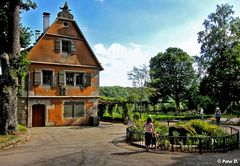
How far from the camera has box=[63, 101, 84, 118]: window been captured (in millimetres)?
27608

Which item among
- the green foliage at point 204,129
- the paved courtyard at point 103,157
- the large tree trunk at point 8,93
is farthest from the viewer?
the large tree trunk at point 8,93

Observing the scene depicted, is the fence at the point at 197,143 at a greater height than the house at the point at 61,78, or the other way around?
the house at the point at 61,78

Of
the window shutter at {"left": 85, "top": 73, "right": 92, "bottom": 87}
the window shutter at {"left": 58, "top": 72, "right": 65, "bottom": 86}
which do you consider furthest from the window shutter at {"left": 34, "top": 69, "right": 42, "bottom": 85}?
the window shutter at {"left": 85, "top": 73, "right": 92, "bottom": 87}

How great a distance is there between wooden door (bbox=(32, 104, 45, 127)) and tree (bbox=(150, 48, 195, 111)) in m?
34.1

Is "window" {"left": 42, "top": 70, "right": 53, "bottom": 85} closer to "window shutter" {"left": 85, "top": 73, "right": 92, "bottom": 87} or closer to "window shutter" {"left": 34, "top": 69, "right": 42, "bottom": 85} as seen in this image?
"window shutter" {"left": 34, "top": 69, "right": 42, "bottom": 85}

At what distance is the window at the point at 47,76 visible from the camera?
86.6 ft

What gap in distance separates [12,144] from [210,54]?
37303mm

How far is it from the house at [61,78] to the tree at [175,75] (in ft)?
96.9

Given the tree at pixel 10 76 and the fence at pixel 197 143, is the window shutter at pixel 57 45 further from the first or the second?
the fence at pixel 197 143

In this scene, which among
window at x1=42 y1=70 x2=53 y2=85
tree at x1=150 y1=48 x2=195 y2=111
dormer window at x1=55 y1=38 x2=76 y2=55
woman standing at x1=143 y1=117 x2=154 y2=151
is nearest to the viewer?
woman standing at x1=143 y1=117 x2=154 y2=151

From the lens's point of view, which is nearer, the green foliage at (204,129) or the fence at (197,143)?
the fence at (197,143)

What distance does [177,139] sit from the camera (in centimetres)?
1393

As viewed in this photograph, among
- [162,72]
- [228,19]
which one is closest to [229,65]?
[228,19]

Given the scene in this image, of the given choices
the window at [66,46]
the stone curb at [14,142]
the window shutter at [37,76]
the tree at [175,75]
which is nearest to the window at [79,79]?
the window at [66,46]
